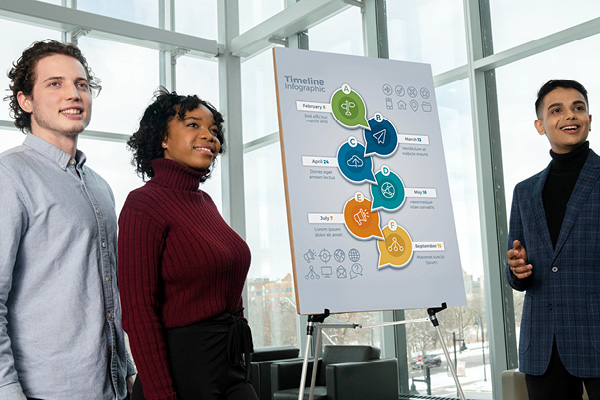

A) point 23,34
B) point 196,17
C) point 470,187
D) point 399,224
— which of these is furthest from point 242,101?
point 399,224

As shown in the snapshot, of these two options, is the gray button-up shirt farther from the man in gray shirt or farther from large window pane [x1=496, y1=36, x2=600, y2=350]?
large window pane [x1=496, y1=36, x2=600, y2=350]

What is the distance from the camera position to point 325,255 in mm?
3113

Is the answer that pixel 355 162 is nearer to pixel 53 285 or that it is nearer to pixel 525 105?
pixel 53 285

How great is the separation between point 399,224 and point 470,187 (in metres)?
2.17

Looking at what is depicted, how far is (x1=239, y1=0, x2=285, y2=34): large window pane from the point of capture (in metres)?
7.72

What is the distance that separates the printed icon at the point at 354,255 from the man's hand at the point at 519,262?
96 cm

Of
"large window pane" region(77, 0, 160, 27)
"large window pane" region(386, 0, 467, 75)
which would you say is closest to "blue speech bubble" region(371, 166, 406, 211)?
"large window pane" region(386, 0, 467, 75)

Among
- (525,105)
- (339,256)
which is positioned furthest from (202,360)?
(525,105)

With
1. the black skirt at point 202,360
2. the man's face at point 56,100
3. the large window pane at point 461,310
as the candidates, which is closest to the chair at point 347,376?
the large window pane at point 461,310

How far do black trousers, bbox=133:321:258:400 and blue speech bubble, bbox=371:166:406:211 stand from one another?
1.64 metres

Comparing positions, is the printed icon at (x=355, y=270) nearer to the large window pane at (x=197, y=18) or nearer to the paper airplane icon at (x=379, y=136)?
the paper airplane icon at (x=379, y=136)

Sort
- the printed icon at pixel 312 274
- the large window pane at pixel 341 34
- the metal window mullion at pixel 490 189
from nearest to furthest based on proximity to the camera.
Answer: the printed icon at pixel 312 274 → the metal window mullion at pixel 490 189 → the large window pane at pixel 341 34

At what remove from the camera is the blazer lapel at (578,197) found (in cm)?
222

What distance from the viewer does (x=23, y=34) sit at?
6711mm
